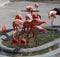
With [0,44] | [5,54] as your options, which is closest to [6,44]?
[0,44]

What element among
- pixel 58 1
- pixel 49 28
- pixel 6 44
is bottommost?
pixel 58 1

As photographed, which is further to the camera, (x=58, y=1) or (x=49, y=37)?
(x=58, y=1)

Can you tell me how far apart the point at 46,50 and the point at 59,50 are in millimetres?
421

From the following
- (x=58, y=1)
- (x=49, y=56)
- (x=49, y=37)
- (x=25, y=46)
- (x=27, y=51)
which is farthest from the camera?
(x=58, y=1)

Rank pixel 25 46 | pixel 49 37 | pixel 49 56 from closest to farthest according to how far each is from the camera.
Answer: pixel 49 56 < pixel 25 46 < pixel 49 37

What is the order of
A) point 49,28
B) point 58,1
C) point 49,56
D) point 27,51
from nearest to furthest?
point 49,56 → point 27,51 → point 49,28 → point 58,1

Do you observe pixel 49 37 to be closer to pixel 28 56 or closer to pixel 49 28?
pixel 49 28

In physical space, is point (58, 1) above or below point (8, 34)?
below

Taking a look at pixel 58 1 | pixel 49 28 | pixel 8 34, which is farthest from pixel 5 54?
pixel 58 1

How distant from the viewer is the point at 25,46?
7363 millimetres

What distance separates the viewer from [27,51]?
691cm

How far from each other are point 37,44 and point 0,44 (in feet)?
3.21

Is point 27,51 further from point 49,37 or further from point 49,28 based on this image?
point 49,28

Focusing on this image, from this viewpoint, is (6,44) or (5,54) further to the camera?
(6,44)
